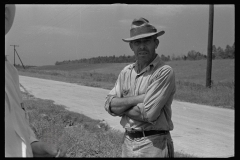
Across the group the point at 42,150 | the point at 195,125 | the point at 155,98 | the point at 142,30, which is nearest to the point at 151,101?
the point at 155,98

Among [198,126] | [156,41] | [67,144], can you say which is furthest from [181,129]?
[156,41]

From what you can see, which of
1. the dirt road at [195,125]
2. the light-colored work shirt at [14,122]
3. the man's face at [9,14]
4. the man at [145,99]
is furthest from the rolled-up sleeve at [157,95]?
the dirt road at [195,125]

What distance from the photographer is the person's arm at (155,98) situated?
263 centimetres

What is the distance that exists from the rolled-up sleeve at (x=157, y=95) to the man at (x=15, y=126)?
1058mm

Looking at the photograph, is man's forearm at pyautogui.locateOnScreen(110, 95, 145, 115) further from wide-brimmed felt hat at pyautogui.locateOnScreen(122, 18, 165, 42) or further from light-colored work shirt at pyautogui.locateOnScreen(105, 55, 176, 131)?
wide-brimmed felt hat at pyautogui.locateOnScreen(122, 18, 165, 42)

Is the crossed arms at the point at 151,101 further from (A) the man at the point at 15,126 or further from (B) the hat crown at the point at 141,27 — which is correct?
(A) the man at the point at 15,126

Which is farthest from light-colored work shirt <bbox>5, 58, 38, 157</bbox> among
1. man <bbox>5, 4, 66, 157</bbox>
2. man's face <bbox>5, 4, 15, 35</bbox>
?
man's face <bbox>5, 4, 15, 35</bbox>

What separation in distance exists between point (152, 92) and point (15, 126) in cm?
142

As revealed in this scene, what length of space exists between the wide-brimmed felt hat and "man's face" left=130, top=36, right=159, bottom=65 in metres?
0.05

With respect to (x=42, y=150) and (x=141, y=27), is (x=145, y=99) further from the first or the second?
(x=42, y=150)

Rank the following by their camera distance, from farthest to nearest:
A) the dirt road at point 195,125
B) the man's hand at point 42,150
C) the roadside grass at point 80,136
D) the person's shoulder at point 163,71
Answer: the dirt road at point 195,125, the roadside grass at point 80,136, the person's shoulder at point 163,71, the man's hand at point 42,150

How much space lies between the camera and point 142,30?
2.83 m

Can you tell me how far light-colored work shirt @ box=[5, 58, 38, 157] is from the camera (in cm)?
146

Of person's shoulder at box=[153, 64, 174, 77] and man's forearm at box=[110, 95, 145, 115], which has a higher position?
person's shoulder at box=[153, 64, 174, 77]
